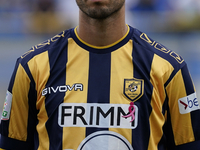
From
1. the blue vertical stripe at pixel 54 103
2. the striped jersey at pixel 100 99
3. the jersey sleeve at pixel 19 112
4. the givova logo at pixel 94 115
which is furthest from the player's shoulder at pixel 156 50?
the jersey sleeve at pixel 19 112

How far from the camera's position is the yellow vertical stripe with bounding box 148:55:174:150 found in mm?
1532

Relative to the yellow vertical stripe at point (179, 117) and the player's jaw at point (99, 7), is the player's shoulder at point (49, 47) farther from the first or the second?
the yellow vertical stripe at point (179, 117)

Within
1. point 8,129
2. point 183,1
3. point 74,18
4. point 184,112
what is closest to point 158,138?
point 184,112

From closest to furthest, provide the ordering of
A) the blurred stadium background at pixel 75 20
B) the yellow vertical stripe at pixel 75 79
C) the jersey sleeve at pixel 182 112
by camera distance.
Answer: the yellow vertical stripe at pixel 75 79 → the jersey sleeve at pixel 182 112 → the blurred stadium background at pixel 75 20

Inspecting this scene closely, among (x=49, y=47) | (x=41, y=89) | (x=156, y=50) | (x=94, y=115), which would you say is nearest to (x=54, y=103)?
(x=41, y=89)

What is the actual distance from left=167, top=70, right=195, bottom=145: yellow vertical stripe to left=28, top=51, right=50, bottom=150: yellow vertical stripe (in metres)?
0.65

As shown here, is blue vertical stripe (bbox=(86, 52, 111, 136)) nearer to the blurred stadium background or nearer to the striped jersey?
the striped jersey

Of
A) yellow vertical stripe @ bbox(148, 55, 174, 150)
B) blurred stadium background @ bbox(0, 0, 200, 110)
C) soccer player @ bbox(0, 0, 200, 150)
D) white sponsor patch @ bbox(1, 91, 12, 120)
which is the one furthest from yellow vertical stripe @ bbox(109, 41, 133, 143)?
blurred stadium background @ bbox(0, 0, 200, 110)

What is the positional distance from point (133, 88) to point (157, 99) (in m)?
0.14

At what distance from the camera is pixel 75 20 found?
6770 mm

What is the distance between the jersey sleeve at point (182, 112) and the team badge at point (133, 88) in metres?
0.16

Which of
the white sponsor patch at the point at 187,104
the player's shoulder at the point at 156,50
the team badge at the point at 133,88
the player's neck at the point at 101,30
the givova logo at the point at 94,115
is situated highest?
the player's neck at the point at 101,30

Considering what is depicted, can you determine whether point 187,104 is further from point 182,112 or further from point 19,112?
point 19,112

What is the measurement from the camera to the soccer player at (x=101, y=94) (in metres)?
1.49
